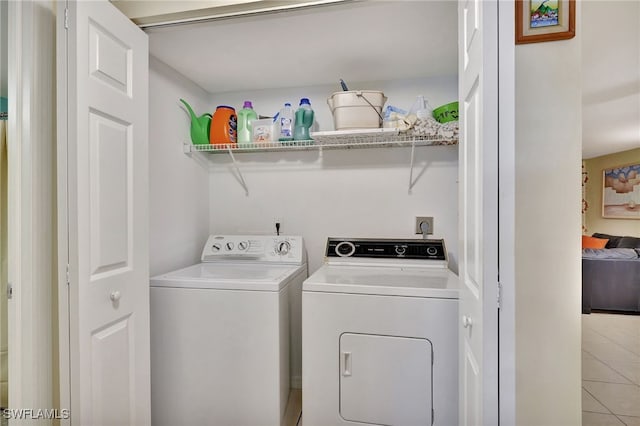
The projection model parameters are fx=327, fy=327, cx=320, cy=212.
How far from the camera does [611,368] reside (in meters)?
0.82

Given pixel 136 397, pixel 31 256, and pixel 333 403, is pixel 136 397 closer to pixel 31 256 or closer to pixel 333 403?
pixel 31 256

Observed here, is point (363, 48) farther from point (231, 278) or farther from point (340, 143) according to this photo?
point (231, 278)

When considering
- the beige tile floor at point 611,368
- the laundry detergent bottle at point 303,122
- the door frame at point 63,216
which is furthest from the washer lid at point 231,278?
the beige tile floor at point 611,368

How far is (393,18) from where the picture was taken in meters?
1.65

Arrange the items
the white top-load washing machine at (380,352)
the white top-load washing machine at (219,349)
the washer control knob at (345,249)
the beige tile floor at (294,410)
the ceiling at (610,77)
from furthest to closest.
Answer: the washer control knob at (345,249)
the beige tile floor at (294,410)
the white top-load washing machine at (219,349)
the white top-load washing machine at (380,352)
the ceiling at (610,77)

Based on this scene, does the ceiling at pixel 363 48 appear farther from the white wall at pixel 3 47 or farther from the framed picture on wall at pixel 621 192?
the white wall at pixel 3 47

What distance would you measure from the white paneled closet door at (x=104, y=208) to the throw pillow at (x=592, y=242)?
62.7 inches

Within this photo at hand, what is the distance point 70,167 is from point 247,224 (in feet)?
4.90

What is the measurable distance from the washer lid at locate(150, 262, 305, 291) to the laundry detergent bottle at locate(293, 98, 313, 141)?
909 millimetres

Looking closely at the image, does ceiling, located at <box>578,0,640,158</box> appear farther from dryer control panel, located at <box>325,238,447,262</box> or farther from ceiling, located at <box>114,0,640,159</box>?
dryer control panel, located at <box>325,238,447,262</box>

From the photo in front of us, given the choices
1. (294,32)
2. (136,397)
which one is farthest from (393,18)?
(136,397)

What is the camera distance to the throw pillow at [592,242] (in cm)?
81

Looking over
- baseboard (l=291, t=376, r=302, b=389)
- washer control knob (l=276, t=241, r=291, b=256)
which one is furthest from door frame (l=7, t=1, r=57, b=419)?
baseboard (l=291, t=376, r=302, b=389)

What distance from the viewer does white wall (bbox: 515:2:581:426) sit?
0.93 metres
